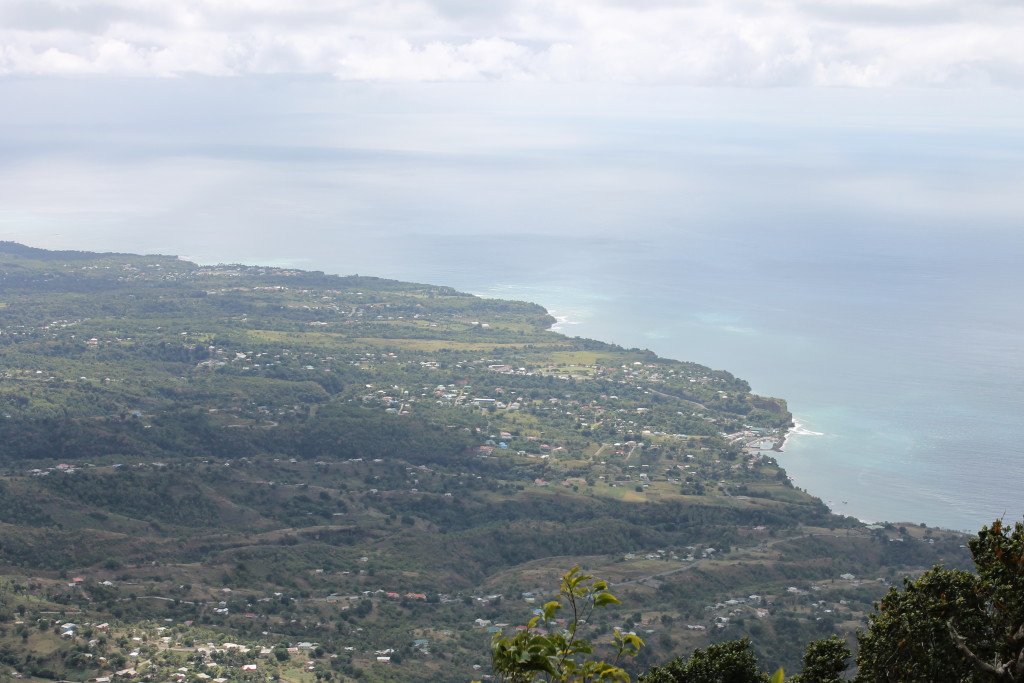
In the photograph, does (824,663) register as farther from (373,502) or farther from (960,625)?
(373,502)

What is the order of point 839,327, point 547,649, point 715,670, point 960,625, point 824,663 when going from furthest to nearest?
point 839,327, point 715,670, point 824,663, point 960,625, point 547,649

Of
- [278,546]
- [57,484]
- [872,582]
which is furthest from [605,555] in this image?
[57,484]

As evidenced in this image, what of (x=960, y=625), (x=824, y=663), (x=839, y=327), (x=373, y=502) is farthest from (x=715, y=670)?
(x=839, y=327)

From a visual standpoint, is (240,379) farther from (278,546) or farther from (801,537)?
(801,537)

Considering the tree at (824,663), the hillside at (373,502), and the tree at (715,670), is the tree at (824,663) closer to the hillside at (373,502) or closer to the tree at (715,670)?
the tree at (715,670)

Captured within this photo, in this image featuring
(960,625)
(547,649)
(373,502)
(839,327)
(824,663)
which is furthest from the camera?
(839,327)

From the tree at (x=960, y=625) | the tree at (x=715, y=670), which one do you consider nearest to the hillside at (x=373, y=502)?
the tree at (x=715, y=670)

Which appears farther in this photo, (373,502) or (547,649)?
(373,502)

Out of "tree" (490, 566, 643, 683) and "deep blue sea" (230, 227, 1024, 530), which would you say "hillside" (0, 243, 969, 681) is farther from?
"tree" (490, 566, 643, 683)
